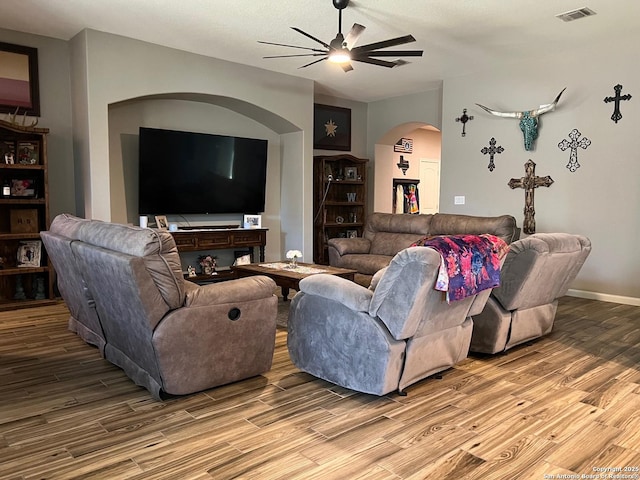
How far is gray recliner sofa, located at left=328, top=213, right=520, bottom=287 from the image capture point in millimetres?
5637

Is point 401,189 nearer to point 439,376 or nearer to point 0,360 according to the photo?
point 439,376

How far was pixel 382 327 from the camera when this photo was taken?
2.81 m

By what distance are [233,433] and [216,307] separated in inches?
27.6

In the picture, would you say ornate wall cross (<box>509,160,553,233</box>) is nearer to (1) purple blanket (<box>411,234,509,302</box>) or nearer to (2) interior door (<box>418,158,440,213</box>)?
(1) purple blanket (<box>411,234,509,302</box>)

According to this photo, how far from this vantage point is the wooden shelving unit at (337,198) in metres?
8.09

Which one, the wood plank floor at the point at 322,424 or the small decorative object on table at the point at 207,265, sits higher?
the small decorative object on table at the point at 207,265

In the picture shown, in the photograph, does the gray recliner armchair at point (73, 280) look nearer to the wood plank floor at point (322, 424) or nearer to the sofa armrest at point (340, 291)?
the wood plank floor at point (322, 424)

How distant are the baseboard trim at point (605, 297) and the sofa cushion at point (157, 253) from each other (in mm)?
5159

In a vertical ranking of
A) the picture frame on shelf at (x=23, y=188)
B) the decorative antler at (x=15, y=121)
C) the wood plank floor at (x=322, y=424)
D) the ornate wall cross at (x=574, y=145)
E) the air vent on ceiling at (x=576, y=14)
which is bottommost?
the wood plank floor at (x=322, y=424)

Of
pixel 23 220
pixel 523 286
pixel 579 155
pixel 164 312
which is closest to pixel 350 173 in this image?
pixel 579 155

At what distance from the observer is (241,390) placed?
3.06 m

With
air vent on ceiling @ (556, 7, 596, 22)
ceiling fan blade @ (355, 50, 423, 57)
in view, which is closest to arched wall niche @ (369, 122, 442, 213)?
air vent on ceiling @ (556, 7, 596, 22)

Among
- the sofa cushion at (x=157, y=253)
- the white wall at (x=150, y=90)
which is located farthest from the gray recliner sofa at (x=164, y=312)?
the white wall at (x=150, y=90)

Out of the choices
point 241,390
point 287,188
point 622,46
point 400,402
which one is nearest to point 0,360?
point 241,390
